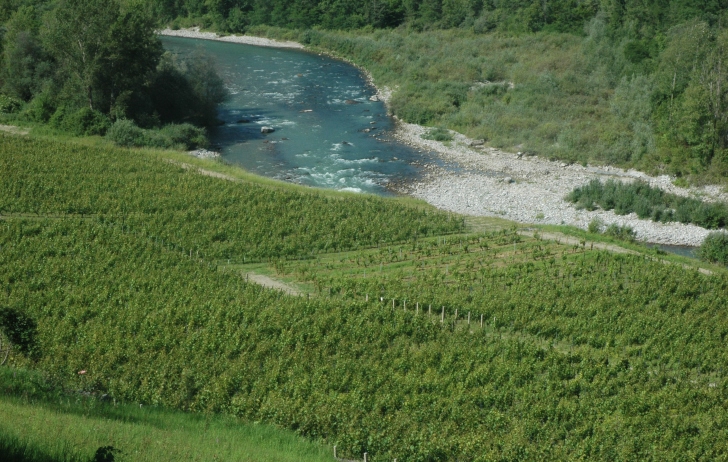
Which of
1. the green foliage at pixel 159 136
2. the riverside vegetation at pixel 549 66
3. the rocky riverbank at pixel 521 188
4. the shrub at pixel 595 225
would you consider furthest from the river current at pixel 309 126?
the shrub at pixel 595 225

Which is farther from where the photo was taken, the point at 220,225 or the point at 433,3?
the point at 433,3

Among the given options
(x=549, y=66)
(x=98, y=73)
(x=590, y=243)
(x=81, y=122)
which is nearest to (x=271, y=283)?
(x=590, y=243)

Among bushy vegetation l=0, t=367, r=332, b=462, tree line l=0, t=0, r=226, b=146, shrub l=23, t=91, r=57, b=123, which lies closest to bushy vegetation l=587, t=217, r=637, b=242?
bushy vegetation l=0, t=367, r=332, b=462

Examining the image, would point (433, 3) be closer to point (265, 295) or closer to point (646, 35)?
point (646, 35)

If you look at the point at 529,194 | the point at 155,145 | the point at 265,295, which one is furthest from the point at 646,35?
the point at 265,295

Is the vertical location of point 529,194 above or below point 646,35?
below

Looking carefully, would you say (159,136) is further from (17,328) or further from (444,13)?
(444,13)

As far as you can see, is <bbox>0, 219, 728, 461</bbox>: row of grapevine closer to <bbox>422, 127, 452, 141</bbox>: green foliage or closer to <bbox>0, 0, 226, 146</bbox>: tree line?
<bbox>0, 0, 226, 146</bbox>: tree line

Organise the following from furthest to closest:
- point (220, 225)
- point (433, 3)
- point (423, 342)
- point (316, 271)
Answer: point (433, 3) → point (220, 225) → point (316, 271) → point (423, 342)
